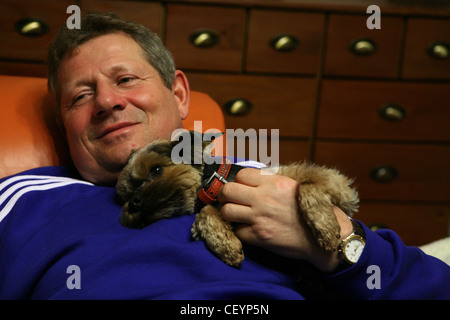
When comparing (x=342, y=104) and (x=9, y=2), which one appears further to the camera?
(x=342, y=104)

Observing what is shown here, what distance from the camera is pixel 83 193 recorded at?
3.28ft

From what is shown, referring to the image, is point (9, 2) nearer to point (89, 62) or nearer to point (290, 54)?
point (89, 62)

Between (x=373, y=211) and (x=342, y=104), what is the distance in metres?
0.64

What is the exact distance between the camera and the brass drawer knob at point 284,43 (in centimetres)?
190

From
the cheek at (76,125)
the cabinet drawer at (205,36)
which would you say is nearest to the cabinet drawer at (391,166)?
the cabinet drawer at (205,36)

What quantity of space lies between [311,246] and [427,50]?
5.42 ft

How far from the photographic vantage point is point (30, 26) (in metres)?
1.74

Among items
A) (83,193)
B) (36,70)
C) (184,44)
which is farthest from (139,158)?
(36,70)

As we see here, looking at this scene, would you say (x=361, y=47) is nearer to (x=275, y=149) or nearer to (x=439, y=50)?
(x=439, y=50)

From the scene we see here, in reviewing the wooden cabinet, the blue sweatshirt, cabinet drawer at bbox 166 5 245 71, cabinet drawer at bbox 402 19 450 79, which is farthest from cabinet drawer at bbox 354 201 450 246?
the blue sweatshirt

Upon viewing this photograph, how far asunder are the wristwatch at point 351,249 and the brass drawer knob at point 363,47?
4.56 ft

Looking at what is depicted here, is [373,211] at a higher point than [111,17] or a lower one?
lower
